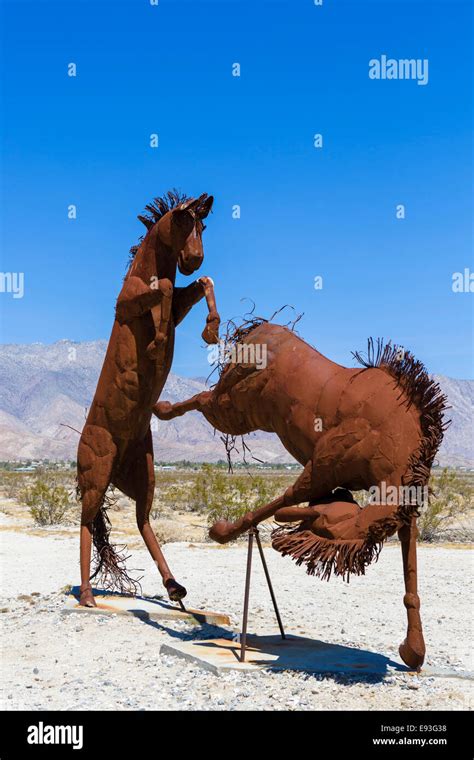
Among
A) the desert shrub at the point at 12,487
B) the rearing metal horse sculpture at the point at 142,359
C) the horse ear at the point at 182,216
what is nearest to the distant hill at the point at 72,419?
the desert shrub at the point at 12,487

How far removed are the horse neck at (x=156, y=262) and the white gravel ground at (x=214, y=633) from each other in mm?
3816

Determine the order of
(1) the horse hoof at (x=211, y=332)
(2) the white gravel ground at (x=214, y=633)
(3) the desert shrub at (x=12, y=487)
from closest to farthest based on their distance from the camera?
(2) the white gravel ground at (x=214, y=633) < (1) the horse hoof at (x=211, y=332) < (3) the desert shrub at (x=12, y=487)

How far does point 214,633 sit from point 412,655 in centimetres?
275

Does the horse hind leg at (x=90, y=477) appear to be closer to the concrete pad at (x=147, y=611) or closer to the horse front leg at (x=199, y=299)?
the concrete pad at (x=147, y=611)

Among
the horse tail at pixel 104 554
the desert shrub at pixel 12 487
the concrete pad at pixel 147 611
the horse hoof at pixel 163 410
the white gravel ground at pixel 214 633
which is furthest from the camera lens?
the desert shrub at pixel 12 487

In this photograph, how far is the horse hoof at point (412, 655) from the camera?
684 centimetres

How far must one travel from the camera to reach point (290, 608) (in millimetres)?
10828

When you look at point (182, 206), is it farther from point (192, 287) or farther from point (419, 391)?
point (419, 391)

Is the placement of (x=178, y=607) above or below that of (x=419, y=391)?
below

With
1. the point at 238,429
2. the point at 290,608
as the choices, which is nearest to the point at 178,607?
the point at 290,608

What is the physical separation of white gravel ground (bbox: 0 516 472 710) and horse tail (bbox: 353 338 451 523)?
5.05 feet

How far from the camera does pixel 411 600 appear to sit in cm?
675

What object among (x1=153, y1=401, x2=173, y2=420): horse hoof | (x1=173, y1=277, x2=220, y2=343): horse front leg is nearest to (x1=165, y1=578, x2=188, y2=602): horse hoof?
(x1=153, y1=401, x2=173, y2=420): horse hoof
